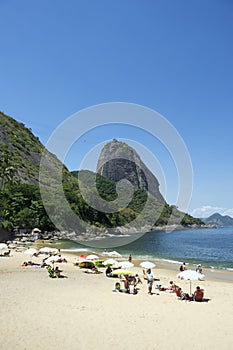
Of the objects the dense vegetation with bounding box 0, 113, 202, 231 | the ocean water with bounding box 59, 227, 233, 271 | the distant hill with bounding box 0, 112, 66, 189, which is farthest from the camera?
the distant hill with bounding box 0, 112, 66, 189

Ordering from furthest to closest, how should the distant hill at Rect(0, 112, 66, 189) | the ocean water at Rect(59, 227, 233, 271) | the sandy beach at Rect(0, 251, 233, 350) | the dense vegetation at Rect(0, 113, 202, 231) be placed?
the distant hill at Rect(0, 112, 66, 189) → the dense vegetation at Rect(0, 113, 202, 231) → the ocean water at Rect(59, 227, 233, 271) → the sandy beach at Rect(0, 251, 233, 350)

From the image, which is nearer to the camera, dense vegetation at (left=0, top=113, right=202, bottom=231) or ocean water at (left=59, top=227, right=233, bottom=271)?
ocean water at (left=59, top=227, right=233, bottom=271)

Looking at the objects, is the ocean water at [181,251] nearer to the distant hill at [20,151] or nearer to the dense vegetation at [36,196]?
the dense vegetation at [36,196]

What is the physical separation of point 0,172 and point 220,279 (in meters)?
51.9

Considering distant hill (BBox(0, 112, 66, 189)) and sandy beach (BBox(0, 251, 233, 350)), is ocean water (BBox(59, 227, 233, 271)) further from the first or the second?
distant hill (BBox(0, 112, 66, 189))

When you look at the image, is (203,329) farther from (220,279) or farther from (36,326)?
(220,279)

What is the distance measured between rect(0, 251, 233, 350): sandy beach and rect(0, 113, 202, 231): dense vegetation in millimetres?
42974

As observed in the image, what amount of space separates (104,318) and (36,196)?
68872mm

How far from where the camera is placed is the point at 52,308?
13086 mm

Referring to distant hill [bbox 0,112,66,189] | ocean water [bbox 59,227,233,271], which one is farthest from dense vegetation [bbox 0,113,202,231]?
ocean water [bbox 59,227,233,271]

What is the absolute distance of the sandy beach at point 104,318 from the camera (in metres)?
9.62

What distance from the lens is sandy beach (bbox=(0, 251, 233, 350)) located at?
9617 mm

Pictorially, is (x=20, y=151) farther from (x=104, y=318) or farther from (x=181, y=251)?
(x=104, y=318)

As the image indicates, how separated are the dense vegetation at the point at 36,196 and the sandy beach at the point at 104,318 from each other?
4297 centimetres
